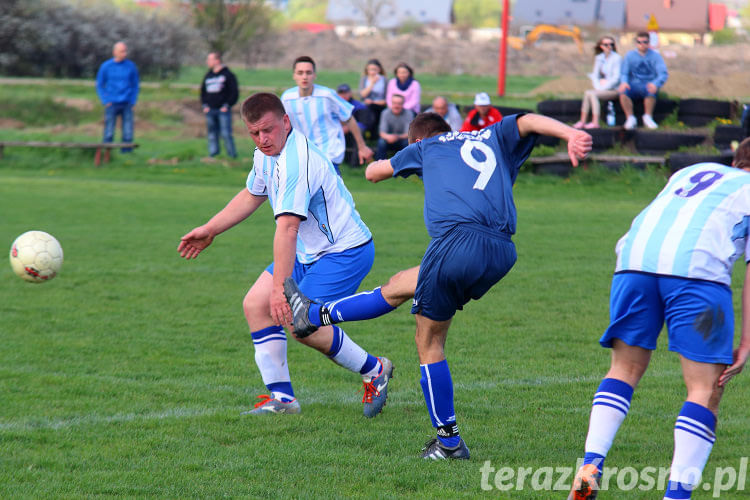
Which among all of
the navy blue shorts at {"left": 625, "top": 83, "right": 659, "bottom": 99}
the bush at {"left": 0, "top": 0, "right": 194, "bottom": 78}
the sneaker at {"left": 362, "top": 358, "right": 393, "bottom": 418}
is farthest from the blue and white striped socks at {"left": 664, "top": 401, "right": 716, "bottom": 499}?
the bush at {"left": 0, "top": 0, "right": 194, "bottom": 78}

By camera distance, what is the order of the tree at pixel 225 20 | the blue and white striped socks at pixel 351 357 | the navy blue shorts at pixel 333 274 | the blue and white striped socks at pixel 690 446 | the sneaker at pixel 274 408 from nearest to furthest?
the blue and white striped socks at pixel 690 446 < the navy blue shorts at pixel 333 274 < the sneaker at pixel 274 408 < the blue and white striped socks at pixel 351 357 < the tree at pixel 225 20

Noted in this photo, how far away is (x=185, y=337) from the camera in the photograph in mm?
7035

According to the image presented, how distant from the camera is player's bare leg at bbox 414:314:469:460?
4.56 meters

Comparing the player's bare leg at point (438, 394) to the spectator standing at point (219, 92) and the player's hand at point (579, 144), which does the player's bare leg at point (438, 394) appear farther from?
the spectator standing at point (219, 92)

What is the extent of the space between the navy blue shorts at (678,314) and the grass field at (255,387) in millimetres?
773

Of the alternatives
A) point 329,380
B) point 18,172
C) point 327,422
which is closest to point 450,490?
point 327,422

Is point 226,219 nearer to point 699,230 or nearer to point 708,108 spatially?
point 699,230

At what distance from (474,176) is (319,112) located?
6258mm

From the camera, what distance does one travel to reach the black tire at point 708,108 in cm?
1830

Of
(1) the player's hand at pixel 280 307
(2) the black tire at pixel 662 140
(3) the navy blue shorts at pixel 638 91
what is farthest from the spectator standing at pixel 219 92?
(1) the player's hand at pixel 280 307

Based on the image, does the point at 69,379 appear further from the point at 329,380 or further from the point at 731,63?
the point at 731,63

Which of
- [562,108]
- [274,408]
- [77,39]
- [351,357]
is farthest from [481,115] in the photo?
[77,39]

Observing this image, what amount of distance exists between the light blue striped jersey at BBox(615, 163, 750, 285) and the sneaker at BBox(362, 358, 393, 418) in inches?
77.3

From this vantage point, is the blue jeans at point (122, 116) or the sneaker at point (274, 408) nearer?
the sneaker at point (274, 408)
